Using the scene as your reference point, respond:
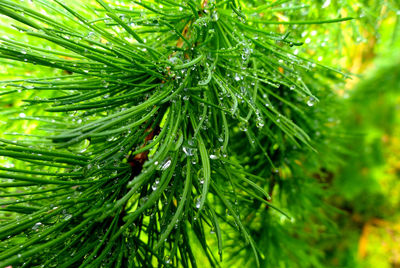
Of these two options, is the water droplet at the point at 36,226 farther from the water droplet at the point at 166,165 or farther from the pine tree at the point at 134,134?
the water droplet at the point at 166,165

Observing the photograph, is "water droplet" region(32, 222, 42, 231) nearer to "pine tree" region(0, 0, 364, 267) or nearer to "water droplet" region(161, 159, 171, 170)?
"pine tree" region(0, 0, 364, 267)

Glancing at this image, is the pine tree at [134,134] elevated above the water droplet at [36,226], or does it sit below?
above

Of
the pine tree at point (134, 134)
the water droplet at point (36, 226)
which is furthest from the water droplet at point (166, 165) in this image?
the water droplet at point (36, 226)

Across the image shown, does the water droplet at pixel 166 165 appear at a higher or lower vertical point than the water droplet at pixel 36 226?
higher

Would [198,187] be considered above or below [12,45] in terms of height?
below

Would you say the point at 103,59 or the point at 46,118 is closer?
the point at 103,59

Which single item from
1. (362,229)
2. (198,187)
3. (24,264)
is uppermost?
(198,187)

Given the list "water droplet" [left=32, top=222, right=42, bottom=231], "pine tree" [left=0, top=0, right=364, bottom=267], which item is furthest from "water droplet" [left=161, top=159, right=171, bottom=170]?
"water droplet" [left=32, top=222, right=42, bottom=231]

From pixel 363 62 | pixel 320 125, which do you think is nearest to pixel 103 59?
pixel 320 125

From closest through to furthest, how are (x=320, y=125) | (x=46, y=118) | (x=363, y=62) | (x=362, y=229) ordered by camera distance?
(x=46, y=118)
(x=320, y=125)
(x=362, y=229)
(x=363, y=62)

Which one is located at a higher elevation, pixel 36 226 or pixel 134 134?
pixel 134 134

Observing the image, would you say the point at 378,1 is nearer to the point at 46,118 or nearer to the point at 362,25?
the point at 362,25
